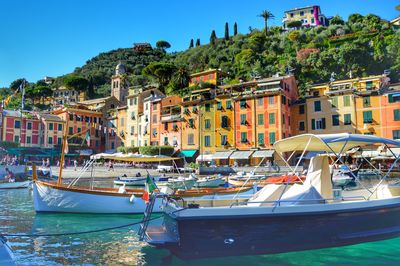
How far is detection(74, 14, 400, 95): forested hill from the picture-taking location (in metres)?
67.2

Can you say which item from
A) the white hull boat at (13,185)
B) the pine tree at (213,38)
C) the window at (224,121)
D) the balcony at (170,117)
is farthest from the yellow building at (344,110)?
the pine tree at (213,38)

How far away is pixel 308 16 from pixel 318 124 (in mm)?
83441

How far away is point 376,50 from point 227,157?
41.0 m

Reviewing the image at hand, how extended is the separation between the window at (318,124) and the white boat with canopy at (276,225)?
39284 millimetres

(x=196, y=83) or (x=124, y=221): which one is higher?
(x=196, y=83)

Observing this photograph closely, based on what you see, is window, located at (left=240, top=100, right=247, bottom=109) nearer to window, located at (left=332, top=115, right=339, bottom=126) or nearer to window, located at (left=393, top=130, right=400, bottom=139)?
window, located at (left=332, top=115, right=339, bottom=126)

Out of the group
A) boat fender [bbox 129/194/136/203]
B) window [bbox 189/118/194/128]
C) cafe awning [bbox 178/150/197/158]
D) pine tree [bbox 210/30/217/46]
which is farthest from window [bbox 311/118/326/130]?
pine tree [bbox 210/30/217/46]

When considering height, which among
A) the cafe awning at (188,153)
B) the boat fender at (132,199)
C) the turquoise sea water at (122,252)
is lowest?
the turquoise sea water at (122,252)

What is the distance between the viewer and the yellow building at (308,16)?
11556 centimetres

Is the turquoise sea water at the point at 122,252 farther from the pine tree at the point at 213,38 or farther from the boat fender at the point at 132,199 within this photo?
the pine tree at the point at 213,38

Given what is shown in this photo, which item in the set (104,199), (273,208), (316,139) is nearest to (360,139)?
(316,139)

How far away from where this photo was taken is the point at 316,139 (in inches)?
401

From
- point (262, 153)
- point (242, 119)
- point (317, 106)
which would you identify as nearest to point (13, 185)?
point (262, 153)

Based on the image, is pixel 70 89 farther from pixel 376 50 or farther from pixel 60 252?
pixel 60 252
